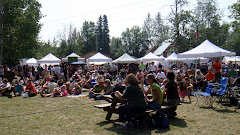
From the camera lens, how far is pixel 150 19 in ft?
202

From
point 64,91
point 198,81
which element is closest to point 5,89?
point 64,91

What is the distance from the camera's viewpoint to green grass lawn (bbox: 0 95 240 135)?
5.07m

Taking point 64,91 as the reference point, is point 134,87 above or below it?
above

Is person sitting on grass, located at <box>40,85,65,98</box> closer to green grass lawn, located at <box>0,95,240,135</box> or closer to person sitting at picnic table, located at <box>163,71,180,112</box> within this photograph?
green grass lawn, located at <box>0,95,240,135</box>

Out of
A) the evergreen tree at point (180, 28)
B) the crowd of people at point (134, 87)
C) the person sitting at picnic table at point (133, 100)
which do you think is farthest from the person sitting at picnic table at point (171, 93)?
the evergreen tree at point (180, 28)

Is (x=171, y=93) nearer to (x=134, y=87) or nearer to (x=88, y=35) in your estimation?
(x=134, y=87)

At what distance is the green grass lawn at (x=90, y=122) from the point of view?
16.6ft

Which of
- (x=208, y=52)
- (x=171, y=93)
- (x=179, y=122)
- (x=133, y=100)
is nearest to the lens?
(x=133, y=100)

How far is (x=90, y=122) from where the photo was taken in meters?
5.89

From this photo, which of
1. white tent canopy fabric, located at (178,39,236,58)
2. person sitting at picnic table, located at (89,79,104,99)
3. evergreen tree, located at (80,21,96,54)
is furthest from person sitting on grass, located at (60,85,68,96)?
evergreen tree, located at (80,21,96,54)

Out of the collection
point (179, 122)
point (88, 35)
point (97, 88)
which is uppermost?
point (88, 35)

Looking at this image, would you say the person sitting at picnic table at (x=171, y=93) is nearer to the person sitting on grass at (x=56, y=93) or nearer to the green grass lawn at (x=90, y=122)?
the green grass lawn at (x=90, y=122)

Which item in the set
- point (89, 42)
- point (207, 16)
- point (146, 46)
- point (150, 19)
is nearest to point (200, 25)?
point (207, 16)

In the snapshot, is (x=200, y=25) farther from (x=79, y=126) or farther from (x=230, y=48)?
(x=79, y=126)
